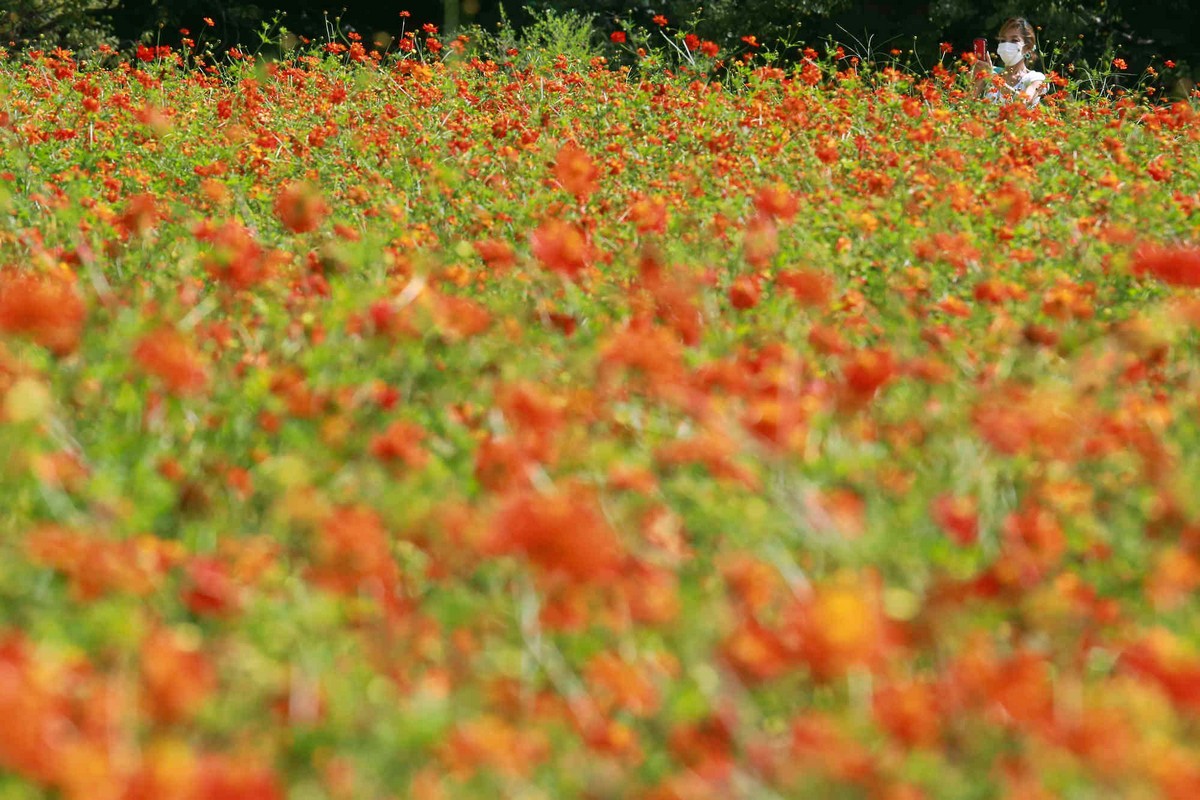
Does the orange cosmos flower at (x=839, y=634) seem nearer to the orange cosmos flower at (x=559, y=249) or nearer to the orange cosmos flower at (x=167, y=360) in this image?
the orange cosmos flower at (x=167, y=360)

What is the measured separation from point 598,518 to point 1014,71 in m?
7.50

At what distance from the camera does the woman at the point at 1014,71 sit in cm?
800

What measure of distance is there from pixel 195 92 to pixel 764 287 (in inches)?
225

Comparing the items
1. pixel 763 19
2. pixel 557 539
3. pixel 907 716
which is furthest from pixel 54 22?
pixel 907 716

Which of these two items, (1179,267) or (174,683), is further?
(1179,267)

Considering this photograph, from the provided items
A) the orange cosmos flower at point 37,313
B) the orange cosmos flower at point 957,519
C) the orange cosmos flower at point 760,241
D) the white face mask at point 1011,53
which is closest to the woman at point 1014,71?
the white face mask at point 1011,53

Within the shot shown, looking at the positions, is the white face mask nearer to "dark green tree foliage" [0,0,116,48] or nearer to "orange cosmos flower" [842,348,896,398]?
"orange cosmos flower" [842,348,896,398]

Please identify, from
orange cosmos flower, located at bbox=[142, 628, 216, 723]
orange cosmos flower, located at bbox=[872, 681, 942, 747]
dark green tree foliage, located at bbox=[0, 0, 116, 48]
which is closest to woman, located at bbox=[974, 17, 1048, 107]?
orange cosmos flower, located at bbox=[872, 681, 942, 747]

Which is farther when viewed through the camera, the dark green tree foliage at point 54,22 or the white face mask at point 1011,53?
the dark green tree foliage at point 54,22

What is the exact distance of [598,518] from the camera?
183 centimetres

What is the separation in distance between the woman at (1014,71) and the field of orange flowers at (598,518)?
389 centimetres

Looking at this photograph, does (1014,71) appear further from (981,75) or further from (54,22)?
(54,22)

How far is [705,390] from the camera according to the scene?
2436 millimetres

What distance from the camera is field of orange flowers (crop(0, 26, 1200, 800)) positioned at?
1.60 metres
